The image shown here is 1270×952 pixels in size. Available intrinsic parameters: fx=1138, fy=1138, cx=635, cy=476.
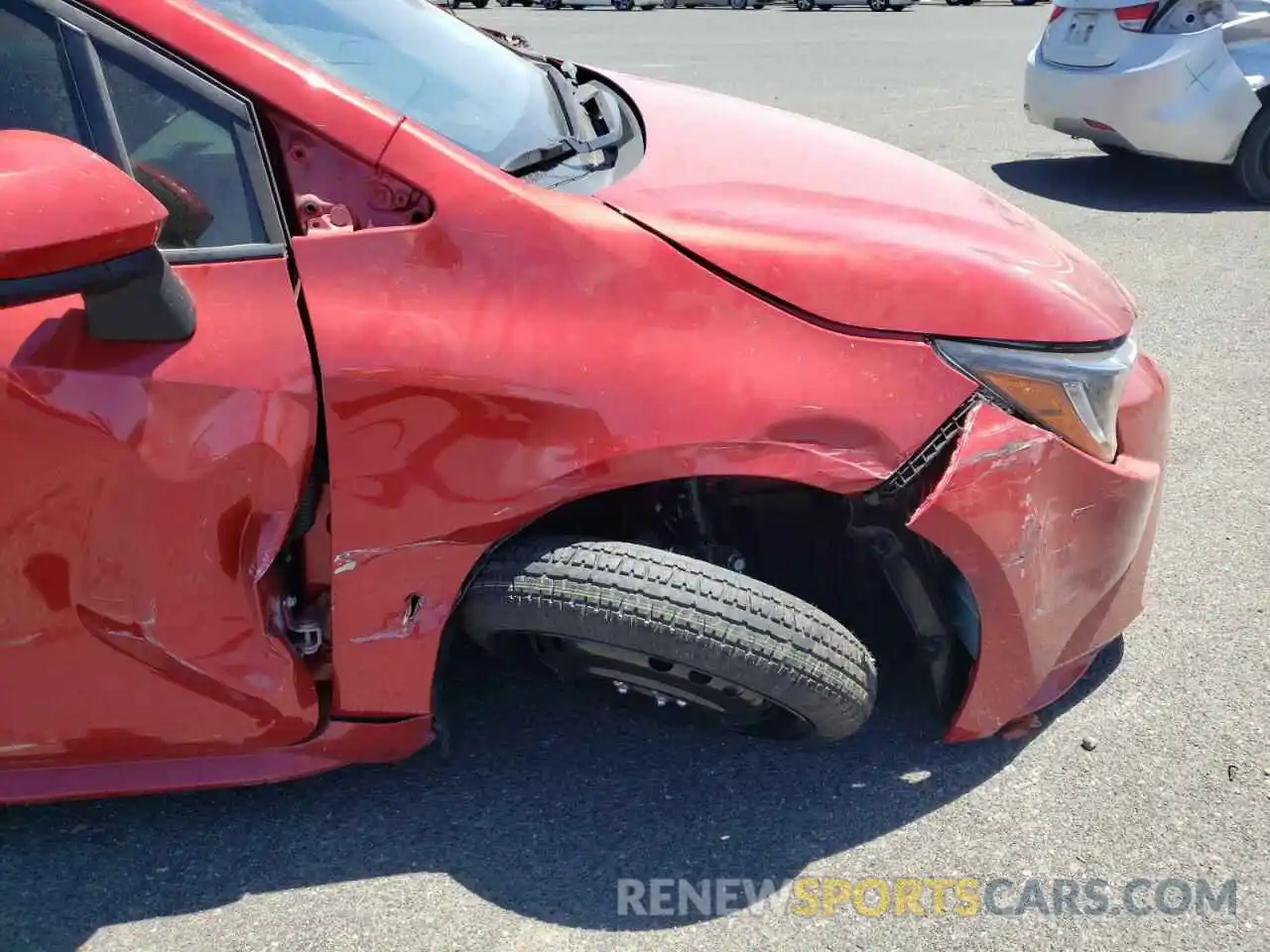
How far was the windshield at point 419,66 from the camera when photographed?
→ 1999 millimetres

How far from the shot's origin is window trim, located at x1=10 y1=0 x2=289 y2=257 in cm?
173

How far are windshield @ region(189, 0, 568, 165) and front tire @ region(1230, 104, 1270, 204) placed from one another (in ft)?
16.7

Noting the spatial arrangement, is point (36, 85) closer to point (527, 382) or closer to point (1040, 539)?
point (527, 382)

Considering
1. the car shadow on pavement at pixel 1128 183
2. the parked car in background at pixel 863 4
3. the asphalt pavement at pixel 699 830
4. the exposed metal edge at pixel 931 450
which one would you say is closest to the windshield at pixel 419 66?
the asphalt pavement at pixel 699 830

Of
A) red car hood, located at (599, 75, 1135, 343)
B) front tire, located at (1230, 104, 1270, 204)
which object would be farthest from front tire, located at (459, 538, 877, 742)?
front tire, located at (1230, 104, 1270, 204)

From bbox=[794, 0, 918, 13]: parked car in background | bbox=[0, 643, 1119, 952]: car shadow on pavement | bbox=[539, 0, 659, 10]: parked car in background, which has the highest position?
bbox=[0, 643, 1119, 952]: car shadow on pavement

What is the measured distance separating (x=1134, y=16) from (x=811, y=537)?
5021 mm

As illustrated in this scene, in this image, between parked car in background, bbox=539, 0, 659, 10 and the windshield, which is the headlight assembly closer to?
the windshield

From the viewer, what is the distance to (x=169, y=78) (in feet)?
5.74

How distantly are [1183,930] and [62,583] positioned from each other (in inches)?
78.7

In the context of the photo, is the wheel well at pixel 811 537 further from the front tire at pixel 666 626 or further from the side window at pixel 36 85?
the side window at pixel 36 85

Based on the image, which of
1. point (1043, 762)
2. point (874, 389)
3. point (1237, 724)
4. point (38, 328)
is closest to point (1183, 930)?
point (1043, 762)

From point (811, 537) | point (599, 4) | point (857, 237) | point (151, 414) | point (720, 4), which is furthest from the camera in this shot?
point (599, 4)

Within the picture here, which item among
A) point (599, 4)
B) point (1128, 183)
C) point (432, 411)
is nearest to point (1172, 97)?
point (1128, 183)
